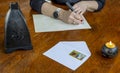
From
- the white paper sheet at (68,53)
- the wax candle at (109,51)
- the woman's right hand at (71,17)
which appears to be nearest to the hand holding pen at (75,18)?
the woman's right hand at (71,17)

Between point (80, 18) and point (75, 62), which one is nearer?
point (75, 62)

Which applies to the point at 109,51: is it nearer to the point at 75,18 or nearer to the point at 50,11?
the point at 75,18

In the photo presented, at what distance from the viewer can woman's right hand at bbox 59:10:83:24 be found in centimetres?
144

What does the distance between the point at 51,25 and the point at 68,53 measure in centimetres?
31

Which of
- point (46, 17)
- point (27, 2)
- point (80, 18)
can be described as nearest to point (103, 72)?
point (80, 18)

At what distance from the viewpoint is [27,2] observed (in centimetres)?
171

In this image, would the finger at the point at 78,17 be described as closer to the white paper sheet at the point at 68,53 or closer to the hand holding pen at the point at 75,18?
the hand holding pen at the point at 75,18

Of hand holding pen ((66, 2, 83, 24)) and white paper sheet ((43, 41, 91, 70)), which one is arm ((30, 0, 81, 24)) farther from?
white paper sheet ((43, 41, 91, 70))

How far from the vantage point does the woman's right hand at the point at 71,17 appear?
144 centimetres

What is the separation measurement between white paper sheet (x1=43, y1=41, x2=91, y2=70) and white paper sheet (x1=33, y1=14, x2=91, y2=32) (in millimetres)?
164

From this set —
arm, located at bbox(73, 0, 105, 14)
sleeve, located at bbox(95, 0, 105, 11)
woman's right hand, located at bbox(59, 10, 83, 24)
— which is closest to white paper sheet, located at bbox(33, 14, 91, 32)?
woman's right hand, located at bbox(59, 10, 83, 24)

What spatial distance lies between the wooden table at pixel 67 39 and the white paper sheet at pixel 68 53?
23mm

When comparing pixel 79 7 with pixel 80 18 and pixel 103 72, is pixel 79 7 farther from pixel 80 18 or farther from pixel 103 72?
pixel 103 72

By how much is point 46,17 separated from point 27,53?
43cm
